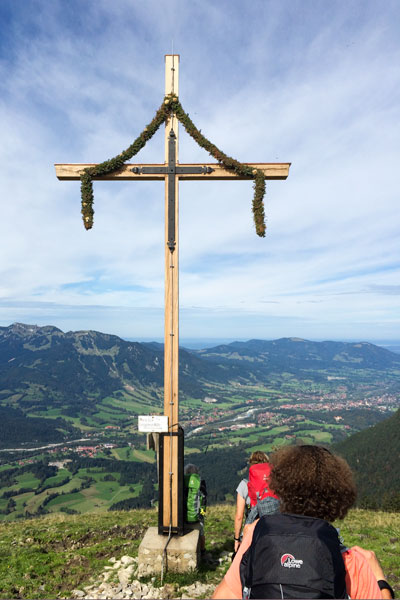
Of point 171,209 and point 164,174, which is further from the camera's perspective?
point 164,174

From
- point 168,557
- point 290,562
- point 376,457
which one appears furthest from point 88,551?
point 376,457

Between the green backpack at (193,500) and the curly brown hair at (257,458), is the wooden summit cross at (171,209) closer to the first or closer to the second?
the green backpack at (193,500)

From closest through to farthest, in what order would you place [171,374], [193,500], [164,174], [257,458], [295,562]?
[295,562] → [257,458] → [171,374] → [193,500] → [164,174]

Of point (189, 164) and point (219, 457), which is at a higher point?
point (189, 164)

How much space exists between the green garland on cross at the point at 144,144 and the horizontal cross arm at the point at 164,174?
0.27 feet

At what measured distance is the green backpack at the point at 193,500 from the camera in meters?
5.86

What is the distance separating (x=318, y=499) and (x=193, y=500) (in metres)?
4.36

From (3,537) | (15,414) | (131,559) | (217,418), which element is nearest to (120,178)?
(131,559)

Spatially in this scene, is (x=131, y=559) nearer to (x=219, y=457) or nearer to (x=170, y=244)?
(x=170, y=244)

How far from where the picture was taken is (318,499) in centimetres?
213

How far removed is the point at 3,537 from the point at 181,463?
6.12m

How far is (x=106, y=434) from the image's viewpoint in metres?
148

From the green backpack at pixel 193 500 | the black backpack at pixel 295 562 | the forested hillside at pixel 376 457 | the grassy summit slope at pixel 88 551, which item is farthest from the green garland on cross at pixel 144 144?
the forested hillside at pixel 376 457

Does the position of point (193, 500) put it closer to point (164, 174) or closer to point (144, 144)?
point (164, 174)
